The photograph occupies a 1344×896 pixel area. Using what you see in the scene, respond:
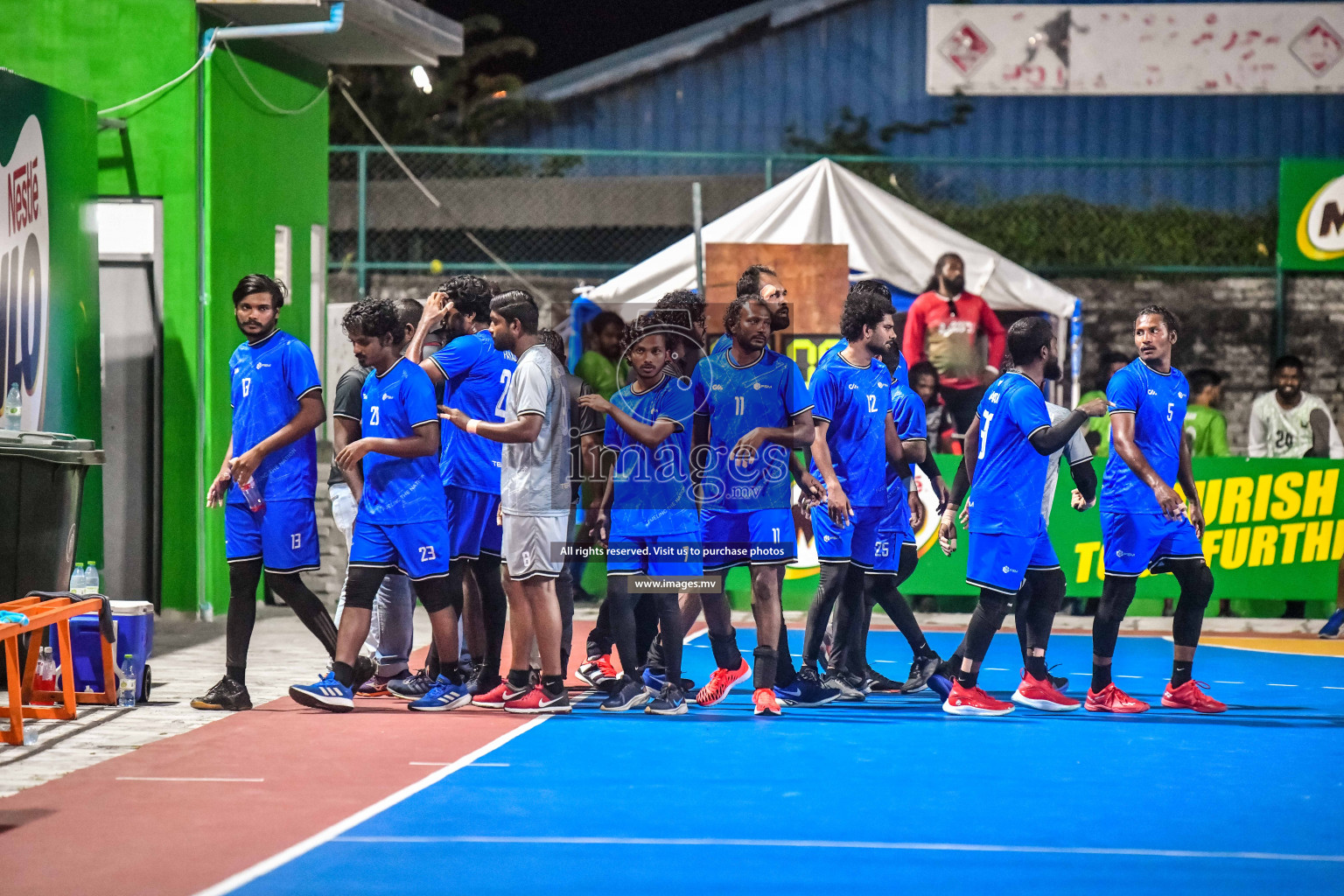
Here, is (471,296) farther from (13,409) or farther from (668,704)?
(13,409)

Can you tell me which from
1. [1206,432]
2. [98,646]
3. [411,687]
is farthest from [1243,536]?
[98,646]

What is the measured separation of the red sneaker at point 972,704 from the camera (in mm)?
9148

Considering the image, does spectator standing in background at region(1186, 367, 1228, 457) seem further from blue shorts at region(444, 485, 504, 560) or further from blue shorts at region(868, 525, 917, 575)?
blue shorts at region(444, 485, 504, 560)

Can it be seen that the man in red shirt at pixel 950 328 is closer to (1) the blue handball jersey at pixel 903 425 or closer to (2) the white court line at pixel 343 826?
(1) the blue handball jersey at pixel 903 425

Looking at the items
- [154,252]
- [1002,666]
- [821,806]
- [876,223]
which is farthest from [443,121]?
[821,806]

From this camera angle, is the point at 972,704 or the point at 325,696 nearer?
the point at 325,696

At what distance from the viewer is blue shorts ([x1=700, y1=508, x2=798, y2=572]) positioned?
29.0ft

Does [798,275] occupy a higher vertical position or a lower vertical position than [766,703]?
higher

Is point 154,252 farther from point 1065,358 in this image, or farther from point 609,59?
point 609,59

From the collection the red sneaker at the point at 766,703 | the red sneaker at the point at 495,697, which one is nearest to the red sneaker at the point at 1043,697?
the red sneaker at the point at 766,703

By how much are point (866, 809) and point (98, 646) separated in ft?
15.4

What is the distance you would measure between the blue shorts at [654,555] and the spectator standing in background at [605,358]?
500 cm

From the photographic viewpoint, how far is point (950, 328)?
50.8 feet

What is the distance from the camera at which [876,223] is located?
56.6ft
